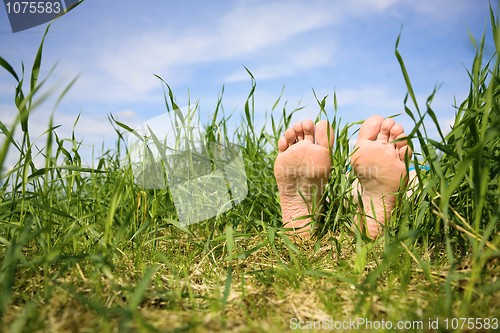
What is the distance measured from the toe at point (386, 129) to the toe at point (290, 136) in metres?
0.37

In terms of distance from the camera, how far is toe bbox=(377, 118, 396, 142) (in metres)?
1.17

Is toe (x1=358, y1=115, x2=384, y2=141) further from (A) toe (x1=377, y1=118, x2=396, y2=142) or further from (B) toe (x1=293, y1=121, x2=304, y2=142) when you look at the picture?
(B) toe (x1=293, y1=121, x2=304, y2=142)

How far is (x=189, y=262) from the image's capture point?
899 mm

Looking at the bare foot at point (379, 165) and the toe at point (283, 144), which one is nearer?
the bare foot at point (379, 165)

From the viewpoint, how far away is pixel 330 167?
1.20 m

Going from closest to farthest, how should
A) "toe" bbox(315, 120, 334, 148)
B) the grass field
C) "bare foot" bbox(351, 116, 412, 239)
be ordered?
the grass field → "bare foot" bbox(351, 116, 412, 239) → "toe" bbox(315, 120, 334, 148)

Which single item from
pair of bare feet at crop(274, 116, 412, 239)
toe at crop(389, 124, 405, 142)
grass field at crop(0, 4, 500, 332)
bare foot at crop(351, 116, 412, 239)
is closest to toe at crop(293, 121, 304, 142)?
pair of bare feet at crop(274, 116, 412, 239)

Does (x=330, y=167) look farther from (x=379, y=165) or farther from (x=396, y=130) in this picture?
(x=396, y=130)

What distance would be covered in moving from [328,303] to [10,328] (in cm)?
62

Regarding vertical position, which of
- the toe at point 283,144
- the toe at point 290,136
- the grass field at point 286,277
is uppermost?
the toe at point 290,136

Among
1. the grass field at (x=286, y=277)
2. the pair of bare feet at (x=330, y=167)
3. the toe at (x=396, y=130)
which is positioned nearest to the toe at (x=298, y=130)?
the pair of bare feet at (x=330, y=167)

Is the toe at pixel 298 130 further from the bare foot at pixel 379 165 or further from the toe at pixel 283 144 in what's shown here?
the bare foot at pixel 379 165

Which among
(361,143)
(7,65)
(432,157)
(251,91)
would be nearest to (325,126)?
(361,143)

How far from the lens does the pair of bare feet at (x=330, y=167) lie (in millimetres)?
1104
